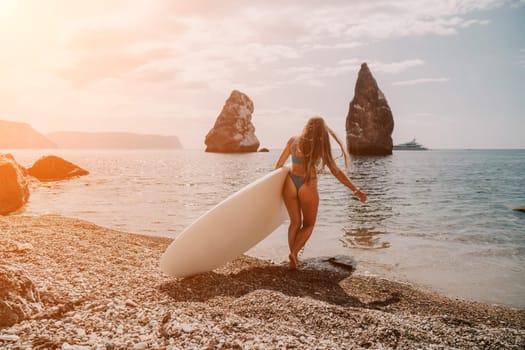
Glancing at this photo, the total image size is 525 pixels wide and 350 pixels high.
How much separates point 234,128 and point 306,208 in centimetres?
8022

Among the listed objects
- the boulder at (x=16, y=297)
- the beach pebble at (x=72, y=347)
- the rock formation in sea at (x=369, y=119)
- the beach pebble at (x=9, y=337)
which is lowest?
the beach pebble at (x=72, y=347)

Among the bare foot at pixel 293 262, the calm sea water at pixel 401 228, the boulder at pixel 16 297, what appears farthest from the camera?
the calm sea water at pixel 401 228

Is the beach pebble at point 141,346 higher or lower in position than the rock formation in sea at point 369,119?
lower

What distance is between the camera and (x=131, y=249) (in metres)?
5.49

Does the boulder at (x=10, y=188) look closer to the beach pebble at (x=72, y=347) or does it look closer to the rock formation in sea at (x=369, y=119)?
the beach pebble at (x=72, y=347)

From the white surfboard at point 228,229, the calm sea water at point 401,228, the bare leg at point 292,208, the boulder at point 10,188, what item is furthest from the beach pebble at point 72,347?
the boulder at point 10,188

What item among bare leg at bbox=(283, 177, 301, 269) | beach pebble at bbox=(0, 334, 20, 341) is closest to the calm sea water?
bare leg at bbox=(283, 177, 301, 269)

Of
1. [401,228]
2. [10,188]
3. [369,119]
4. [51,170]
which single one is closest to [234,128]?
[369,119]

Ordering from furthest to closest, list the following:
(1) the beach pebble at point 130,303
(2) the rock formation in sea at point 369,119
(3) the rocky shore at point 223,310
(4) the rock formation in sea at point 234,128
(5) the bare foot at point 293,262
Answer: (4) the rock formation in sea at point 234,128
(2) the rock formation in sea at point 369,119
(5) the bare foot at point 293,262
(1) the beach pebble at point 130,303
(3) the rocky shore at point 223,310

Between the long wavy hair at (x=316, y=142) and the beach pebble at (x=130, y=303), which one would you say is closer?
the beach pebble at (x=130, y=303)

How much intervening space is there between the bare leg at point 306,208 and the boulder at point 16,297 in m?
3.25

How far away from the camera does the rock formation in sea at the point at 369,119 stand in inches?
2542

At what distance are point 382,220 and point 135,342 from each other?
26.5 feet

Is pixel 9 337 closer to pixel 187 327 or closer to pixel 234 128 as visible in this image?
pixel 187 327
